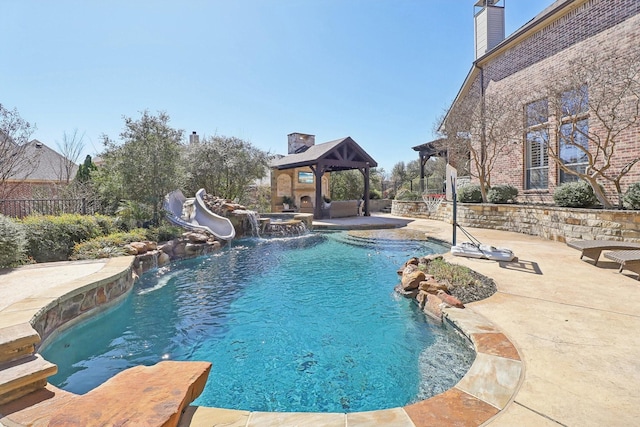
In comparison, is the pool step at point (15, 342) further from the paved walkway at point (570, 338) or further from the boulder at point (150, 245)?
the boulder at point (150, 245)

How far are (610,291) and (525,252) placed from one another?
2.98m

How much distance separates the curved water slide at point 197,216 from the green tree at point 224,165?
4545 millimetres

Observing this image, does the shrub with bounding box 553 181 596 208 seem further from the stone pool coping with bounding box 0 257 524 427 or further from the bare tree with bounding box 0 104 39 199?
the bare tree with bounding box 0 104 39 199

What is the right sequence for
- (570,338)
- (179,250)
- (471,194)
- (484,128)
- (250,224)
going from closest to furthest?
(570,338)
(179,250)
(484,128)
(250,224)
(471,194)

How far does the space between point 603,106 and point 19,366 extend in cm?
1290

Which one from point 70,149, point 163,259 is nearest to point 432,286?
point 163,259

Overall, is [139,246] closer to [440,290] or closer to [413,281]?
[413,281]

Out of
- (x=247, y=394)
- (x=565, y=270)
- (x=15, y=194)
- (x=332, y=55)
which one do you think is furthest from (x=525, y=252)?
(x=15, y=194)

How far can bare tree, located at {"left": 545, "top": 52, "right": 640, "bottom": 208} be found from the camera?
A: 312 inches

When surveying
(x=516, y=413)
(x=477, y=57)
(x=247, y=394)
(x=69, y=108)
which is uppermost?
(x=477, y=57)

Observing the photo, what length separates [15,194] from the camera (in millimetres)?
14633

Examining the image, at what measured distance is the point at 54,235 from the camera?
6516mm

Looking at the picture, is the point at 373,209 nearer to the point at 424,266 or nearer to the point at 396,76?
the point at 396,76

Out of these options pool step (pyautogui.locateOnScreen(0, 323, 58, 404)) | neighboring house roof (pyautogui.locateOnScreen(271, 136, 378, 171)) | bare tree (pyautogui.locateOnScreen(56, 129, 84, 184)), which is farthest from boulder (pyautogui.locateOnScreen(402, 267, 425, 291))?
bare tree (pyautogui.locateOnScreen(56, 129, 84, 184))
